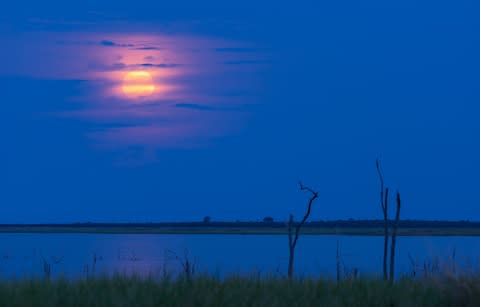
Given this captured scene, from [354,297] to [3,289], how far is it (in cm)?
447

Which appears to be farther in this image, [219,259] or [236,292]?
[219,259]

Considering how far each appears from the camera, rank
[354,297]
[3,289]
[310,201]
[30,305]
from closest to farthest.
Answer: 1. [30,305]
2. [3,289]
3. [354,297]
4. [310,201]

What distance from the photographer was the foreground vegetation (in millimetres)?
11336

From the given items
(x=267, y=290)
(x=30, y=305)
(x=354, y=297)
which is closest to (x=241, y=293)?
(x=267, y=290)

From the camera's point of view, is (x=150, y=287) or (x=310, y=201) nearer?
(x=150, y=287)

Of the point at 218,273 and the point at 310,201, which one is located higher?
the point at 310,201

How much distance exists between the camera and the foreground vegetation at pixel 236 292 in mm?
11336

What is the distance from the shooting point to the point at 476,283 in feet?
41.9

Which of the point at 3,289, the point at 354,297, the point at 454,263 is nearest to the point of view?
the point at 3,289

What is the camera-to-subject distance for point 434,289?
1325 centimetres

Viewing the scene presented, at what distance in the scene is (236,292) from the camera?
40.1ft

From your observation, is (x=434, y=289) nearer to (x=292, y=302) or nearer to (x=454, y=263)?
(x=454, y=263)

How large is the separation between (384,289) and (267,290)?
176 centimetres

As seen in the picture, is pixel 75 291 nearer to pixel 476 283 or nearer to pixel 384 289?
pixel 384 289
